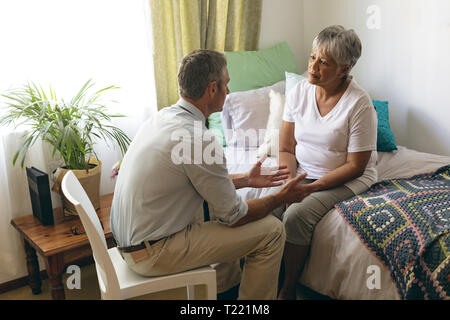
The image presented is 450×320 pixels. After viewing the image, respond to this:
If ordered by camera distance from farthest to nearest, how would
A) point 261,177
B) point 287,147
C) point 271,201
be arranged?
point 287,147
point 261,177
point 271,201

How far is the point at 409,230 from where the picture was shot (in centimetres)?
161

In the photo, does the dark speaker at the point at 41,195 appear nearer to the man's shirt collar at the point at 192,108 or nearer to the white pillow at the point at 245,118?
the man's shirt collar at the point at 192,108

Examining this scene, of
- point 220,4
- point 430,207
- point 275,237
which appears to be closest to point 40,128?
point 275,237

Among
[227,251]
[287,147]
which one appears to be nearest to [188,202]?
[227,251]

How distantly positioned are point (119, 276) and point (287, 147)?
104 centimetres

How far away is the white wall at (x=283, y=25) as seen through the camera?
3.12m

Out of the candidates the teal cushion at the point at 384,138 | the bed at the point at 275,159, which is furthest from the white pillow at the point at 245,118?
the teal cushion at the point at 384,138

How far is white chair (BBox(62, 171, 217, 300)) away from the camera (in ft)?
4.53

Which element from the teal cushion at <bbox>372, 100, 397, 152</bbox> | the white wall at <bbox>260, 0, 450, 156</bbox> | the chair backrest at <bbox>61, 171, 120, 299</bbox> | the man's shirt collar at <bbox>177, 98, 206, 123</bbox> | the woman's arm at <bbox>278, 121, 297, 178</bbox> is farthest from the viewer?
the white wall at <bbox>260, 0, 450, 156</bbox>

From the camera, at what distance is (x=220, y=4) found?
2.77 meters

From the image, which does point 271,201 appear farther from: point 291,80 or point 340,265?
point 291,80

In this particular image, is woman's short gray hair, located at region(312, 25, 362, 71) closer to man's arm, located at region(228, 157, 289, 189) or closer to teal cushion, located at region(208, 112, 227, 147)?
man's arm, located at region(228, 157, 289, 189)

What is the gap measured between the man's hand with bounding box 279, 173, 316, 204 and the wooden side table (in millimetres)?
792

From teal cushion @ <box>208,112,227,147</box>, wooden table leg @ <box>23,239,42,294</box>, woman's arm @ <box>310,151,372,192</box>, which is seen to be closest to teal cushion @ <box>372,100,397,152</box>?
woman's arm @ <box>310,151,372,192</box>
